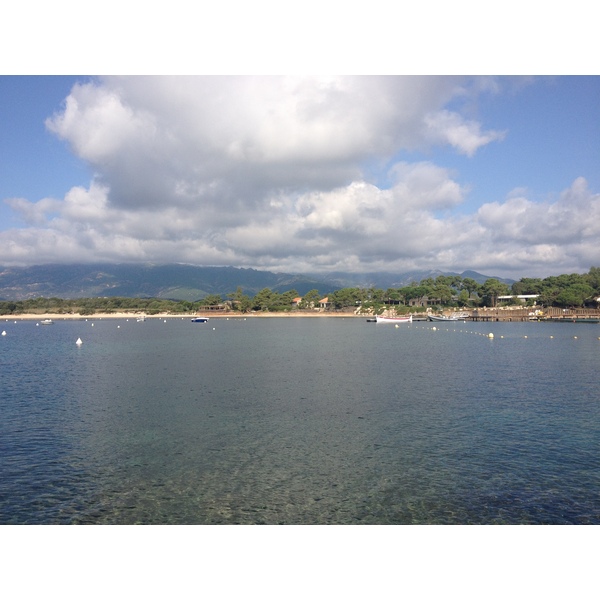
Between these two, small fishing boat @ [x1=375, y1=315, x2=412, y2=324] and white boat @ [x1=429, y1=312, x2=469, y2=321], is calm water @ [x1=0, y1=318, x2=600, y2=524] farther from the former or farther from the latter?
white boat @ [x1=429, y1=312, x2=469, y2=321]

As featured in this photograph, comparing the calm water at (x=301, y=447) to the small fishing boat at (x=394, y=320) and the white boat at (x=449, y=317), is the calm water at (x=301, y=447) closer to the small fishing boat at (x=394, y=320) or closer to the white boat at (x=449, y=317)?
the small fishing boat at (x=394, y=320)

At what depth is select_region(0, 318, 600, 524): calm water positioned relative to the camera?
13.8 metres

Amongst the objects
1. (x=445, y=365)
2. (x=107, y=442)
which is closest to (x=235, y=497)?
(x=107, y=442)

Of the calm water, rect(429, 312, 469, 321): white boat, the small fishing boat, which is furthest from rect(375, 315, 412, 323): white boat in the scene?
the calm water

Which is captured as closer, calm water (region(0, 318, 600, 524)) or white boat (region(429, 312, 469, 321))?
calm water (region(0, 318, 600, 524))

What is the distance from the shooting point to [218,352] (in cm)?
5734

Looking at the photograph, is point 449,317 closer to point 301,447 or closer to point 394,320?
point 394,320

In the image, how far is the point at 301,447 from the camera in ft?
63.9

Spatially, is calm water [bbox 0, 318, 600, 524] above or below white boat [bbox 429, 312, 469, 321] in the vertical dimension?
below

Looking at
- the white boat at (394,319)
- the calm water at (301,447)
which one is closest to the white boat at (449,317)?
the white boat at (394,319)

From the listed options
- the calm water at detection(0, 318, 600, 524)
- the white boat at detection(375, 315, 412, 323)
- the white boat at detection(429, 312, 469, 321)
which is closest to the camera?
the calm water at detection(0, 318, 600, 524)

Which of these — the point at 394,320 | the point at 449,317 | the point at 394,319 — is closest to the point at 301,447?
the point at 394,319

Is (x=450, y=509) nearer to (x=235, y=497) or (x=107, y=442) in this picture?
(x=235, y=497)

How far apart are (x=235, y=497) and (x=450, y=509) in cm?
658
